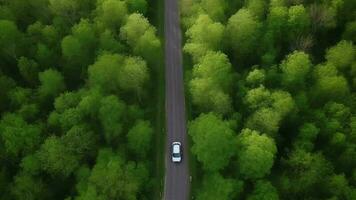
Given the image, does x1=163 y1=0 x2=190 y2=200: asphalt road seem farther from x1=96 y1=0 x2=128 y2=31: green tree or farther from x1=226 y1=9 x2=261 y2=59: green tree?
x1=226 y1=9 x2=261 y2=59: green tree

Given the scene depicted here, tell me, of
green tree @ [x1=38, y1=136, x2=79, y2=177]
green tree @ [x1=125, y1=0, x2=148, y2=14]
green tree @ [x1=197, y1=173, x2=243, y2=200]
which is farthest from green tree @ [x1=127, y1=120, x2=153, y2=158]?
green tree @ [x1=125, y1=0, x2=148, y2=14]

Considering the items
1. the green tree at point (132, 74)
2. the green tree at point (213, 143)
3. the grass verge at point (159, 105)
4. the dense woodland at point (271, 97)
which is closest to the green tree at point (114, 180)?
the grass verge at point (159, 105)

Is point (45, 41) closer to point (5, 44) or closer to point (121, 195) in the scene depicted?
point (5, 44)

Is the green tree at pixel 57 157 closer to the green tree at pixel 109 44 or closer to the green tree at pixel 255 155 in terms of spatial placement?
the green tree at pixel 109 44

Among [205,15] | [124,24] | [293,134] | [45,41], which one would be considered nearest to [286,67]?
[293,134]

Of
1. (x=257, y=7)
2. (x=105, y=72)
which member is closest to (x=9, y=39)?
(x=105, y=72)

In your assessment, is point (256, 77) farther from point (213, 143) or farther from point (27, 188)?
point (27, 188)
